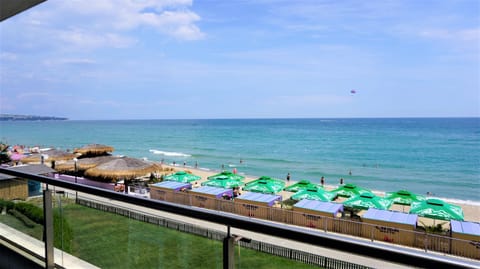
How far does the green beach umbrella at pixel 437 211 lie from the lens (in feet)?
36.9

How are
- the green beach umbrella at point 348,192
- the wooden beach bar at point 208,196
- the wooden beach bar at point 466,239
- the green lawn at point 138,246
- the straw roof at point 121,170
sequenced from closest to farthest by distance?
the green lawn at point 138,246 → the wooden beach bar at point 466,239 → the wooden beach bar at point 208,196 → the green beach umbrella at point 348,192 → the straw roof at point 121,170

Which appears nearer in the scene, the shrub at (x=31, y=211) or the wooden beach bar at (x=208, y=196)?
the shrub at (x=31, y=211)

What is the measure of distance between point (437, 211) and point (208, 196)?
28.5 ft

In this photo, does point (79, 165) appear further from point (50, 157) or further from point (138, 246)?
point (138, 246)

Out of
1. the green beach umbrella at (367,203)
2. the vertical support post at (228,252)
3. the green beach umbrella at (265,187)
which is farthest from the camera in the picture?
the green beach umbrella at (265,187)

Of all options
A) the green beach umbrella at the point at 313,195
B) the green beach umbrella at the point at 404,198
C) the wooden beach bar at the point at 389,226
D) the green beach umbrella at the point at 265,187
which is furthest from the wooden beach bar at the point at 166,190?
the green beach umbrella at the point at 404,198

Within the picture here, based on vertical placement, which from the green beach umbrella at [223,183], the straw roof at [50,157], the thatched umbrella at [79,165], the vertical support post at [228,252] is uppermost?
the vertical support post at [228,252]

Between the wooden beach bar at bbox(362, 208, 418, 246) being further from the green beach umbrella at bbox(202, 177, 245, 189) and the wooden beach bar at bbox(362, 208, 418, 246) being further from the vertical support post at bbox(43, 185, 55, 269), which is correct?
the vertical support post at bbox(43, 185, 55, 269)

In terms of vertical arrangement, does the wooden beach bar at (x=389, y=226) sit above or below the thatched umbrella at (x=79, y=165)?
below

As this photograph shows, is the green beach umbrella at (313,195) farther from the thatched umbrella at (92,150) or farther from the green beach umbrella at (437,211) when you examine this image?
the thatched umbrella at (92,150)

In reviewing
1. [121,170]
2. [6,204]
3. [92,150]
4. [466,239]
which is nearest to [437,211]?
[466,239]

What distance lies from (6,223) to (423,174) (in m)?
32.8

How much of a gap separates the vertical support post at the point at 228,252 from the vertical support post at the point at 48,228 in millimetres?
1229

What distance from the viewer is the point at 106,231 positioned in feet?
5.71
